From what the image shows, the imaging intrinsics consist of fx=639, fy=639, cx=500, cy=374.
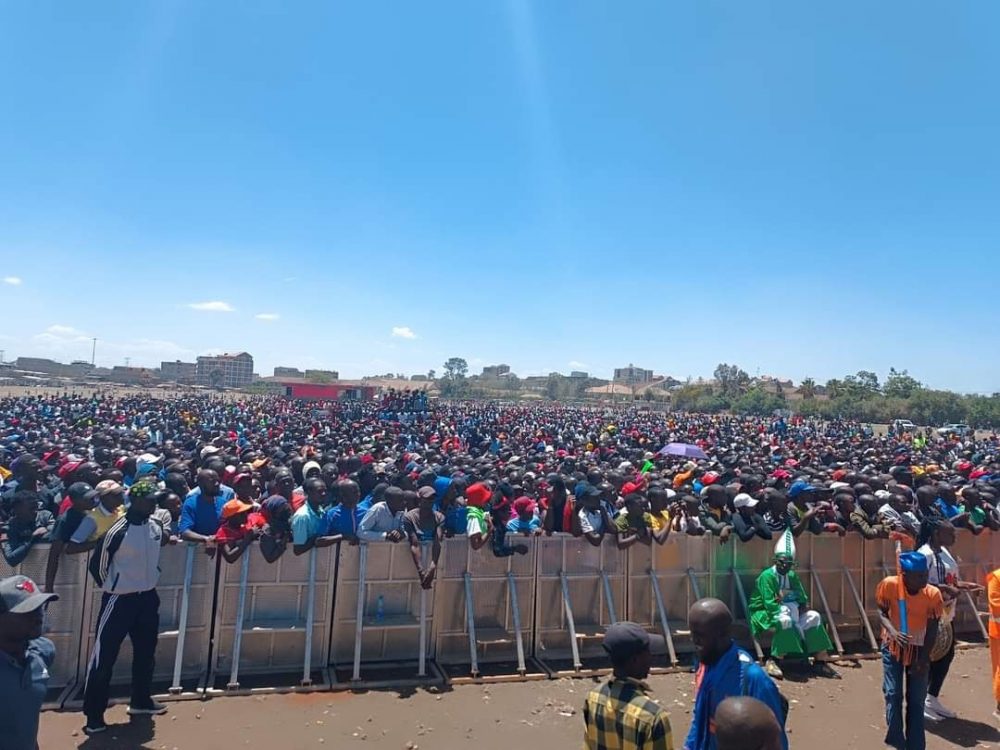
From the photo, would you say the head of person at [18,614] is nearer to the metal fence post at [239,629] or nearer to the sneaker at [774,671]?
the metal fence post at [239,629]

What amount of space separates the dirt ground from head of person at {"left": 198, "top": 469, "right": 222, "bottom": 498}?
1678mm

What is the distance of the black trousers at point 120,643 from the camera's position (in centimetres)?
452

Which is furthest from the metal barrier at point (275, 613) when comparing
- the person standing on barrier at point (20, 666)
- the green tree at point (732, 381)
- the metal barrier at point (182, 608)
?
the green tree at point (732, 381)

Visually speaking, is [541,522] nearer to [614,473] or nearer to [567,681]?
[567,681]

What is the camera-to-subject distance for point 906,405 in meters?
56.3

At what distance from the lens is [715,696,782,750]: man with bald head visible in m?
1.95

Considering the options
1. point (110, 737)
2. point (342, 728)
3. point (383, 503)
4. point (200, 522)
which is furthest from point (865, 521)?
point (110, 737)

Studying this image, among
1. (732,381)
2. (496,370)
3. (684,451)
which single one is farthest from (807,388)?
(496,370)

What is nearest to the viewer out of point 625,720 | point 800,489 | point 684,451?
point 625,720

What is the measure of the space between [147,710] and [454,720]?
2311 mm

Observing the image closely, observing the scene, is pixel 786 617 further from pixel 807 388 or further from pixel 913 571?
pixel 807 388

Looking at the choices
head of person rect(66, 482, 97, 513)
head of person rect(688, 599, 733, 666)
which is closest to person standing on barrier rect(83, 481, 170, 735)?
head of person rect(66, 482, 97, 513)

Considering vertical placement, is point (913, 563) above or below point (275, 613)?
above

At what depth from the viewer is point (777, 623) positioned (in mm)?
6055
